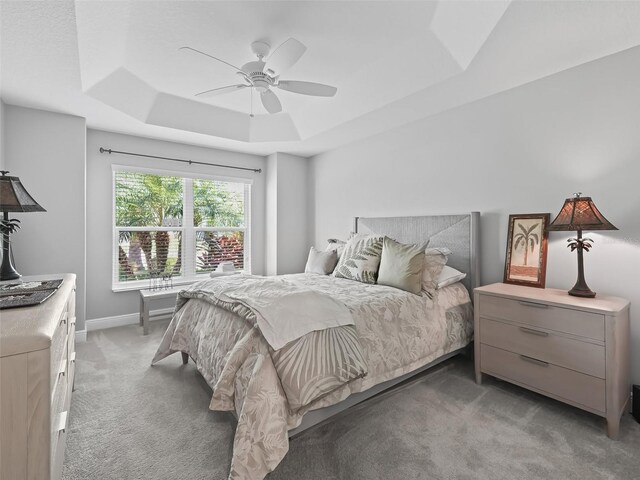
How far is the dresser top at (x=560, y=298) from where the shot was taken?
1.86 m

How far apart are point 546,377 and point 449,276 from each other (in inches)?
38.2

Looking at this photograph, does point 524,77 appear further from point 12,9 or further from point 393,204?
point 12,9

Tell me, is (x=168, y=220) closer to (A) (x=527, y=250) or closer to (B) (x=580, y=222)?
(A) (x=527, y=250)

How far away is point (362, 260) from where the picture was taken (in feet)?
9.89

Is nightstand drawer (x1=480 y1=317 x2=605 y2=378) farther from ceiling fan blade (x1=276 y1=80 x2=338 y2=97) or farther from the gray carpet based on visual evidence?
ceiling fan blade (x1=276 y1=80 x2=338 y2=97)

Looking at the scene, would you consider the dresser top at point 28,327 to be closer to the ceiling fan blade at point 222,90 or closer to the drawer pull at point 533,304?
the ceiling fan blade at point 222,90

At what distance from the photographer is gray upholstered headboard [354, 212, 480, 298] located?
114 inches

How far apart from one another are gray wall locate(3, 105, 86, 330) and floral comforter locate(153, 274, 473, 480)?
1.67 meters

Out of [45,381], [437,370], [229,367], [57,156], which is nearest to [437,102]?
[437,370]

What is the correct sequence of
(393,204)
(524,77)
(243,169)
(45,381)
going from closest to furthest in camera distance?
1. (45,381)
2. (524,77)
3. (393,204)
4. (243,169)

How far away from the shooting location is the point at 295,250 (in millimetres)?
5141

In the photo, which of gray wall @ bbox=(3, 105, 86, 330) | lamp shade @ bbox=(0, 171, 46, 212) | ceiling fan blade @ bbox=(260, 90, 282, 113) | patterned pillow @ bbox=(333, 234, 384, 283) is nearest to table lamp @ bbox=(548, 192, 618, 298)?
patterned pillow @ bbox=(333, 234, 384, 283)

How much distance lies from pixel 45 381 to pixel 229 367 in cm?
84

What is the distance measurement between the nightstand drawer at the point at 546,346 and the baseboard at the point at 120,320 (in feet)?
12.6
